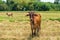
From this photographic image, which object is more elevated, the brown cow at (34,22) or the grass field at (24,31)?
the brown cow at (34,22)

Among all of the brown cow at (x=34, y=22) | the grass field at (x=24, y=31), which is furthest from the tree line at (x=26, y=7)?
the brown cow at (x=34, y=22)

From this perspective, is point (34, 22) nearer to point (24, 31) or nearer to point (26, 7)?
point (24, 31)

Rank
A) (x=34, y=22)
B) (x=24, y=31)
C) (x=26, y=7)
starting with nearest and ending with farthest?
(x=34, y=22) < (x=24, y=31) < (x=26, y=7)

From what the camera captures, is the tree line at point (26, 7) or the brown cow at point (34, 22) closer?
the brown cow at point (34, 22)

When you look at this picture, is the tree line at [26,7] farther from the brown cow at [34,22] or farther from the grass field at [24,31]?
the brown cow at [34,22]

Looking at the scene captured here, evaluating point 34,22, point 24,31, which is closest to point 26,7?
point 24,31

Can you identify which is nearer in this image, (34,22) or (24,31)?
(34,22)

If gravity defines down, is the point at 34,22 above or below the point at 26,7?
above

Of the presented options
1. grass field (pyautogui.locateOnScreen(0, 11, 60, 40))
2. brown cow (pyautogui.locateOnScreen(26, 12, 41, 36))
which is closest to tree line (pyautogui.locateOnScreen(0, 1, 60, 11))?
grass field (pyautogui.locateOnScreen(0, 11, 60, 40))

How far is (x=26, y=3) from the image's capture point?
54719 mm

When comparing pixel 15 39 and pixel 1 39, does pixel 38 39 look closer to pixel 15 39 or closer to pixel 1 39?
pixel 15 39

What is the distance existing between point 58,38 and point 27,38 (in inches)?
53.7

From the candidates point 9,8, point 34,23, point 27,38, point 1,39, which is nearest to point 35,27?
point 34,23

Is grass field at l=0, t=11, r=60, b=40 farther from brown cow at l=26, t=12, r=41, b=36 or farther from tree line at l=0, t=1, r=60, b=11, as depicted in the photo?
tree line at l=0, t=1, r=60, b=11
